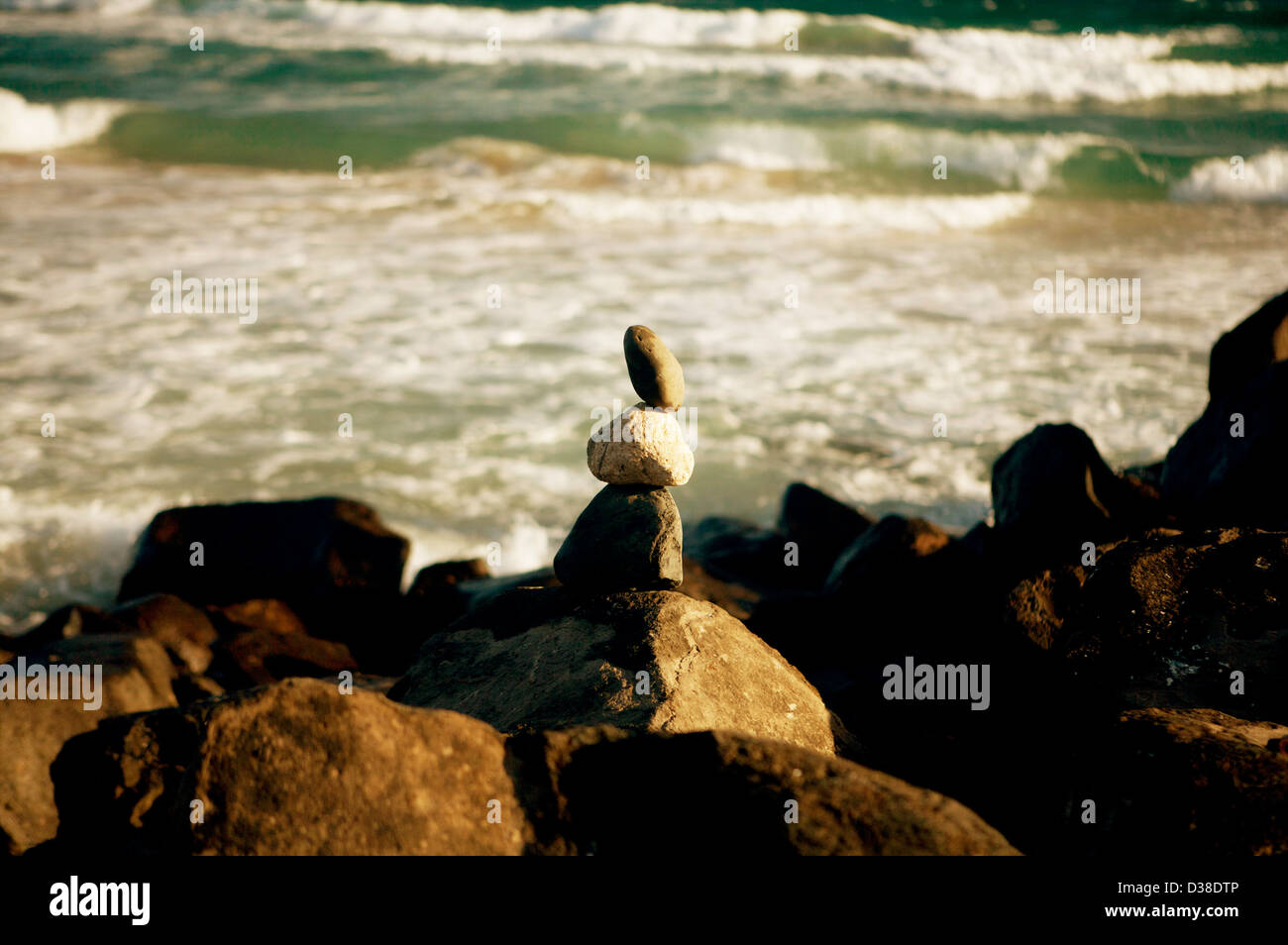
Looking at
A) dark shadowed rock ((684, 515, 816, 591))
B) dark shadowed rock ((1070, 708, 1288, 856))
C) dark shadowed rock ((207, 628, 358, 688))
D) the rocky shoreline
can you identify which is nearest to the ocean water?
dark shadowed rock ((684, 515, 816, 591))

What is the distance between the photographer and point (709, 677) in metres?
3.76

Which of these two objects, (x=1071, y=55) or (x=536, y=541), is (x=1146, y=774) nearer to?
(x=536, y=541)

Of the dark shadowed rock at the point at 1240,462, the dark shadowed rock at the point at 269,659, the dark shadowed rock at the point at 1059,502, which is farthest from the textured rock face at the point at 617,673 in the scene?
the dark shadowed rock at the point at 1240,462

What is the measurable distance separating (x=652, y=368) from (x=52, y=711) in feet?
8.25

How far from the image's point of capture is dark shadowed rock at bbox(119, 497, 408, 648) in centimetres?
621

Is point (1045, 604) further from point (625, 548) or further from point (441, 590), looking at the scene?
point (441, 590)

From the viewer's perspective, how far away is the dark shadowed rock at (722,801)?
2.61 metres

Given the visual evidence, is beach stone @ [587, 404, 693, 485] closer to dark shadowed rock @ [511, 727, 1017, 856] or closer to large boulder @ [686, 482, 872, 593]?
dark shadowed rock @ [511, 727, 1017, 856]

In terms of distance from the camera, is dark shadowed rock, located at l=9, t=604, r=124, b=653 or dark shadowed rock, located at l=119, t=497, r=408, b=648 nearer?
dark shadowed rock, located at l=9, t=604, r=124, b=653

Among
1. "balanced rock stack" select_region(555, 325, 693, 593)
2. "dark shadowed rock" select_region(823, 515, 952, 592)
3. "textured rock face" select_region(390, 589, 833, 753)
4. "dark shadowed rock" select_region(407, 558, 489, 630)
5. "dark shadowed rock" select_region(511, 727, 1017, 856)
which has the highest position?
Result: "balanced rock stack" select_region(555, 325, 693, 593)

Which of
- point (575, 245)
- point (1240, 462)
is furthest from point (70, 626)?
point (575, 245)

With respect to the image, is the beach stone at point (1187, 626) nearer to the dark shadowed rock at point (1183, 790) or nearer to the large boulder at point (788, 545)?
the dark shadowed rock at point (1183, 790)

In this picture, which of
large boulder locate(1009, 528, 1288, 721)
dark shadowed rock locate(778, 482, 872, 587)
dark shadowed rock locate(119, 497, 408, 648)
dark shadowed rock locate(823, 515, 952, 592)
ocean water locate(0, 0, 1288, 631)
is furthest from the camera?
ocean water locate(0, 0, 1288, 631)

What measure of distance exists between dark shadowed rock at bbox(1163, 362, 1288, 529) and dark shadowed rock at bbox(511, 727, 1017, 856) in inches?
123
